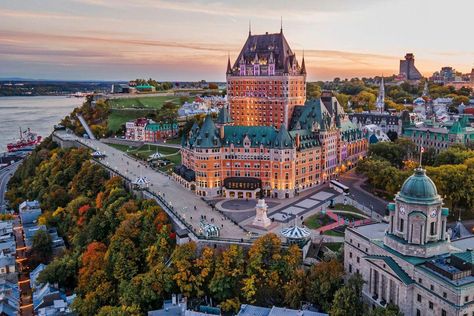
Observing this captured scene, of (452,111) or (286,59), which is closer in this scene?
(286,59)

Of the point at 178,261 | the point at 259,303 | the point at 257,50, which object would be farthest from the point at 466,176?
the point at 257,50

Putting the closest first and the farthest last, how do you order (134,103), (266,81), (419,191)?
(419,191) → (266,81) → (134,103)

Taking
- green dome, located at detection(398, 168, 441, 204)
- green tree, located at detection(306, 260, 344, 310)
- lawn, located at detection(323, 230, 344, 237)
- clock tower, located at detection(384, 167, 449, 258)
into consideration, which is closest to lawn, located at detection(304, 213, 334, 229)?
lawn, located at detection(323, 230, 344, 237)

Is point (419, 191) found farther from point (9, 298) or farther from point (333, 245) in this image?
point (9, 298)

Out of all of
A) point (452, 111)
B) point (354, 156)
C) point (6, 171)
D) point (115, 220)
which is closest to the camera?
point (115, 220)

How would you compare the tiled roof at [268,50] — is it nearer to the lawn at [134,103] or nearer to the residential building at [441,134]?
the residential building at [441,134]

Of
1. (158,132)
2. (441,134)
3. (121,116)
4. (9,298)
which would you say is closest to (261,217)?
(9,298)

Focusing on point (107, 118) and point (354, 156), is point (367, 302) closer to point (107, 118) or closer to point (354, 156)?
point (354, 156)
